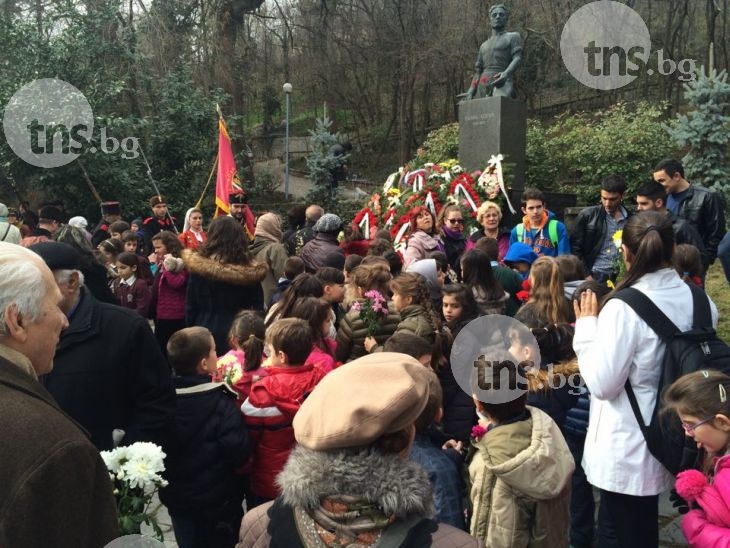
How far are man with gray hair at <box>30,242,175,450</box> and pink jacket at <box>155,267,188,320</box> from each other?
10.7 feet

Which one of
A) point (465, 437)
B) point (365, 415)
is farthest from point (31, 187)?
point (365, 415)

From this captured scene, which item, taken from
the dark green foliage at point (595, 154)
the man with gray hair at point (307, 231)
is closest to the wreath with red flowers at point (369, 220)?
the man with gray hair at point (307, 231)

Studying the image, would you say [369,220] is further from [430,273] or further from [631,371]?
[631,371]

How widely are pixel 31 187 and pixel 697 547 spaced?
1628 cm

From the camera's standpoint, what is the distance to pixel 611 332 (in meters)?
2.65

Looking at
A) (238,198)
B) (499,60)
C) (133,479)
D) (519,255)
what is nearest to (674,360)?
(133,479)

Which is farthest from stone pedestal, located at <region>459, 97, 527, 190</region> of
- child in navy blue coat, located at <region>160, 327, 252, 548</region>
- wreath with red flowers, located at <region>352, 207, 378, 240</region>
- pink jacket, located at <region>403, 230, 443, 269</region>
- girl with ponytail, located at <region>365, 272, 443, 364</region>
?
child in navy blue coat, located at <region>160, 327, 252, 548</region>

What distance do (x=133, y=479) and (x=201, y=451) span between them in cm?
97

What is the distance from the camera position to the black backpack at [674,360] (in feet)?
8.27

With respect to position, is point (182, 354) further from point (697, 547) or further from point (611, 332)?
point (697, 547)

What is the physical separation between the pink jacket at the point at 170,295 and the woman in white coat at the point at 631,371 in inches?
164

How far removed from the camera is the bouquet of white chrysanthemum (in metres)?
2.04

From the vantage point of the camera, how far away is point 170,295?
6.06 metres

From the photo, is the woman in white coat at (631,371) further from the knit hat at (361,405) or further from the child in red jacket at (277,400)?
the knit hat at (361,405)
